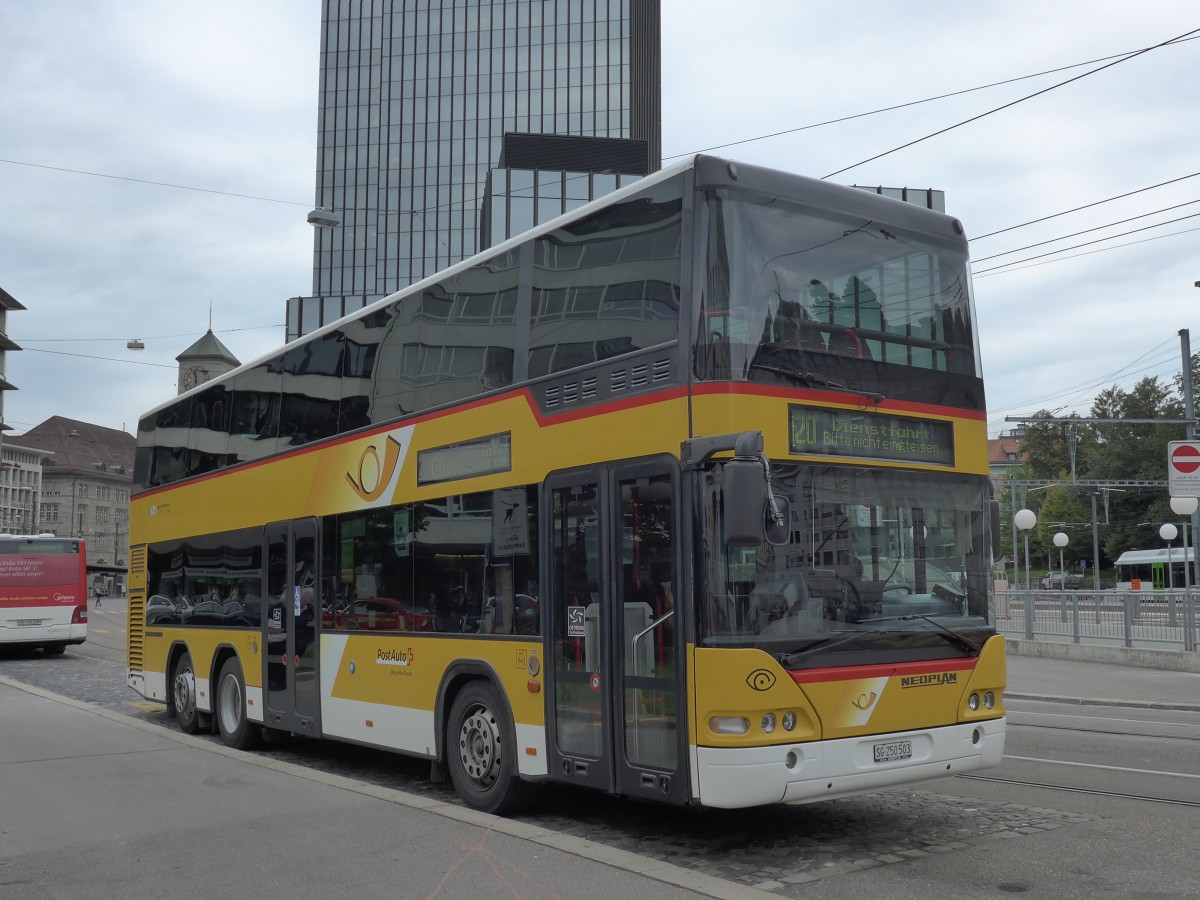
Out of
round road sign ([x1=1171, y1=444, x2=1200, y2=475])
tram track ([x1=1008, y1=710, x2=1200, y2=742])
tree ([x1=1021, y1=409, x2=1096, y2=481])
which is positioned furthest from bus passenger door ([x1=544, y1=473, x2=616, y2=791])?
tree ([x1=1021, y1=409, x2=1096, y2=481])

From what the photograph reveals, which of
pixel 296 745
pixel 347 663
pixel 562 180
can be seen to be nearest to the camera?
pixel 347 663

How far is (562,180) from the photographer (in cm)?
5003

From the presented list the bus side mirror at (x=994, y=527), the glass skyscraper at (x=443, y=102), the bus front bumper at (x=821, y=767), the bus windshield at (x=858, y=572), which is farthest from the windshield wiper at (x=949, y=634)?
the glass skyscraper at (x=443, y=102)

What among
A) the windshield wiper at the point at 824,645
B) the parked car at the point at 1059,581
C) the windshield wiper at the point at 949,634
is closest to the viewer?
the windshield wiper at the point at 824,645

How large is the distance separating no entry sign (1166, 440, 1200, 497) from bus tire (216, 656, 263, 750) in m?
15.0

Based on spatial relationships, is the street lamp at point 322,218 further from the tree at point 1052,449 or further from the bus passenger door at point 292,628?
the tree at point 1052,449

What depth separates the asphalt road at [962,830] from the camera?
254 inches

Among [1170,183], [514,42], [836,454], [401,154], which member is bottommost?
[836,454]

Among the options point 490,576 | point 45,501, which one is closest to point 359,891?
point 490,576

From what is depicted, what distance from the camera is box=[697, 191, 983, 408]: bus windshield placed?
709 centimetres

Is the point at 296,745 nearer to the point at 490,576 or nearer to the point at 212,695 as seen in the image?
the point at 212,695

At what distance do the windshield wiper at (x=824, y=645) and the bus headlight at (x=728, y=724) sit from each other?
1.28 feet

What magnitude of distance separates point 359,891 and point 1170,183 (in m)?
15.1

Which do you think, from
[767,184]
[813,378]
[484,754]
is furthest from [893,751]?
[767,184]
